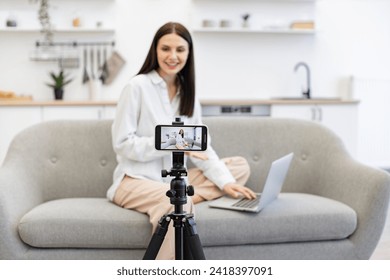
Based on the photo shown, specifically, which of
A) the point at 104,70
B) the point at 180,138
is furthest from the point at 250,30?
the point at 180,138

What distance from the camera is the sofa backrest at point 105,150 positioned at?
218cm

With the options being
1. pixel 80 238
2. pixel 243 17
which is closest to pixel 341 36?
pixel 243 17

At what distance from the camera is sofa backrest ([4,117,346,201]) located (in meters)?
2.18

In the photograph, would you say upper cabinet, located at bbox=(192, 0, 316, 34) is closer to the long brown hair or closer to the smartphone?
the long brown hair

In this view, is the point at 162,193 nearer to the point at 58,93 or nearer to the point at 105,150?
the point at 105,150

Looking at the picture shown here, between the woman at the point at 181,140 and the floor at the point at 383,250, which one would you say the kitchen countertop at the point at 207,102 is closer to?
the floor at the point at 383,250

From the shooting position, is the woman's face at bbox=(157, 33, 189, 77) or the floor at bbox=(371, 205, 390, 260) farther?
the floor at bbox=(371, 205, 390, 260)

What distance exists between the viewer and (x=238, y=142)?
231cm

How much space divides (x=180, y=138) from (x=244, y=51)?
350cm

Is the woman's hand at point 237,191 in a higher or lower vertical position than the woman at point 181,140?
lower

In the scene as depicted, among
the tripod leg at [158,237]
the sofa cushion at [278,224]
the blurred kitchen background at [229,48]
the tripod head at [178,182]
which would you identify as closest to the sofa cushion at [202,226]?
the sofa cushion at [278,224]

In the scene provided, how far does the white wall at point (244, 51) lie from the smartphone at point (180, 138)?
3.35 m

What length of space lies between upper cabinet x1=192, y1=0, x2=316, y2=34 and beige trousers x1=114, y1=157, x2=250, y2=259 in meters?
2.54

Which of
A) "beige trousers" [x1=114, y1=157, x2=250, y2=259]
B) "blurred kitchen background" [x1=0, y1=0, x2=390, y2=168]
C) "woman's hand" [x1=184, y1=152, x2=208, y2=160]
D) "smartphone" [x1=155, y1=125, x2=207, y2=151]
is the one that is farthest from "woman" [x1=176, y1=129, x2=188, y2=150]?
"blurred kitchen background" [x1=0, y1=0, x2=390, y2=168]
